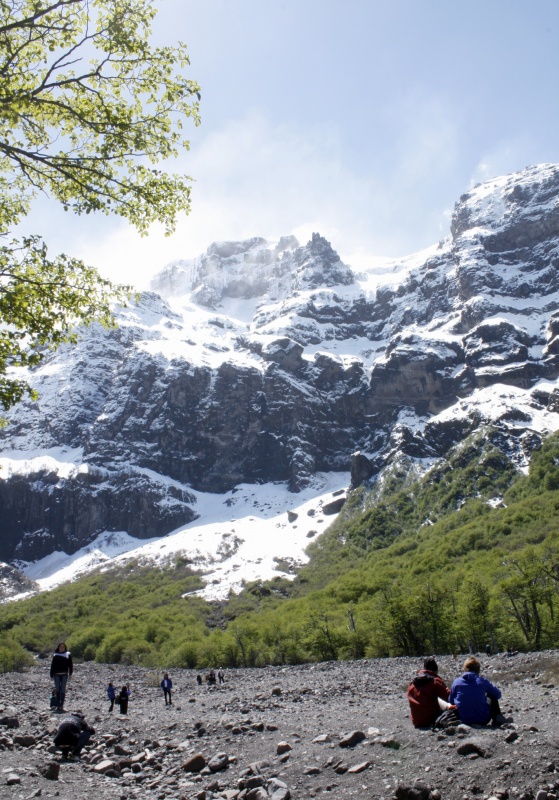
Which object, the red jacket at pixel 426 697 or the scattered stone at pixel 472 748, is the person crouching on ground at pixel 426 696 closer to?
the red jacket at pixel 426 697

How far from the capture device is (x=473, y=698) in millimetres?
10867

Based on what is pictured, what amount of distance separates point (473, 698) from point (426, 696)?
128cm

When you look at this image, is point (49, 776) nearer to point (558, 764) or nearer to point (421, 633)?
point (558, 764)

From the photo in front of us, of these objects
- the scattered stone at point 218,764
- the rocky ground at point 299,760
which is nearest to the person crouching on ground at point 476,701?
the rocky ground at point 299,760

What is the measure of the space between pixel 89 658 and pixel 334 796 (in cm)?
12070

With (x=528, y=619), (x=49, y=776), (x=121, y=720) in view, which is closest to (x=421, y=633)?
(x=528, y=619)

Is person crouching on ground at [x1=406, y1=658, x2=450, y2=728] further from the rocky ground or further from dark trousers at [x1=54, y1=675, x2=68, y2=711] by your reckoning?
dark trousers at [x1=54, y1=675, x2=68, y2=711]

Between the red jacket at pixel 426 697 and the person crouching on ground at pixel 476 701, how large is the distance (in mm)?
657

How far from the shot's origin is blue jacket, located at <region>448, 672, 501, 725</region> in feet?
35.4

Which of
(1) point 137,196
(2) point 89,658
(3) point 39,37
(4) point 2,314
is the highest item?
Result: (3) point 39,37

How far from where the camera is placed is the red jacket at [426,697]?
11.7 metres

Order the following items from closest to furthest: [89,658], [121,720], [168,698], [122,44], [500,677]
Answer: [122,44] < [121,720] < [500,677] < [168,698] < [89,658]

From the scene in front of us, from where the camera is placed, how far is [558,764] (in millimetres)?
8156

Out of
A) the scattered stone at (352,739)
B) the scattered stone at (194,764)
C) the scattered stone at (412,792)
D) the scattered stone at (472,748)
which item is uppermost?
the scattered stone at (472,748)
